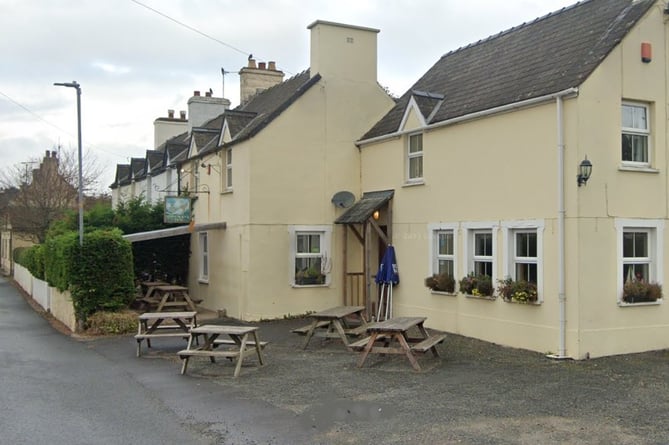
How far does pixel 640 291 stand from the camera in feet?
41.0

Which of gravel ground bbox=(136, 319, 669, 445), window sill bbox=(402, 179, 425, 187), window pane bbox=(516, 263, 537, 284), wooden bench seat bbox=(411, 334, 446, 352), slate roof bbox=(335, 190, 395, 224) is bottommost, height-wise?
gravel ground bbox=(136, 319, 669, 445)

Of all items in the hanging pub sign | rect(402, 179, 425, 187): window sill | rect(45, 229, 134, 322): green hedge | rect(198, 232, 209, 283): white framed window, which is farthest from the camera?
rect(198, 232, 209, 283): white framed window

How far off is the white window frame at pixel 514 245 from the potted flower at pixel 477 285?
0.46 meters

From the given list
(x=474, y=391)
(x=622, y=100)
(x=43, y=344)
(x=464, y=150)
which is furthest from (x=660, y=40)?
(x=43, y=344)

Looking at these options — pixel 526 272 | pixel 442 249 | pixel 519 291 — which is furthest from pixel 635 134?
pixel 442 249

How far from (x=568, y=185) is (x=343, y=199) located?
26.2ft

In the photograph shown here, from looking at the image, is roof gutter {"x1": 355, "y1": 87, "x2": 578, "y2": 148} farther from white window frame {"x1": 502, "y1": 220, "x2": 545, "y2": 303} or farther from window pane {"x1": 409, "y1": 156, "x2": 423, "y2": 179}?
white window frame {"x1": 502, "y1": 220, "x2": 545, "y2": 303}

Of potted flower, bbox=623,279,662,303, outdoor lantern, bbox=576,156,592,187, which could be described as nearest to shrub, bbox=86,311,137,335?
outdoor lantern, bbox=576,156,592,187

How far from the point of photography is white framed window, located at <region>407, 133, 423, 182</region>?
1678 centimetres

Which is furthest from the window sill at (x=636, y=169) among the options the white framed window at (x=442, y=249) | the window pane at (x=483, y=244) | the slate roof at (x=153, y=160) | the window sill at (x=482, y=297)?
the slate roof at (x=153, y=160)

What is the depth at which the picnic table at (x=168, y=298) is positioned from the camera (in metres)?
18.9

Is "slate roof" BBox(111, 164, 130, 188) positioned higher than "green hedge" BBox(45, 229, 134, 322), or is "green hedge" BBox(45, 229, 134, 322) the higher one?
"slate roof" BBox(111, 164, 130, 188)

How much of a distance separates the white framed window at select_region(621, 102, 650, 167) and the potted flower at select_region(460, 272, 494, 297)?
3543 mm

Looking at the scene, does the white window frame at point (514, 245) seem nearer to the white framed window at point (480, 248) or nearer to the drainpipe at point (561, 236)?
the white framed window at point (480, 248)
